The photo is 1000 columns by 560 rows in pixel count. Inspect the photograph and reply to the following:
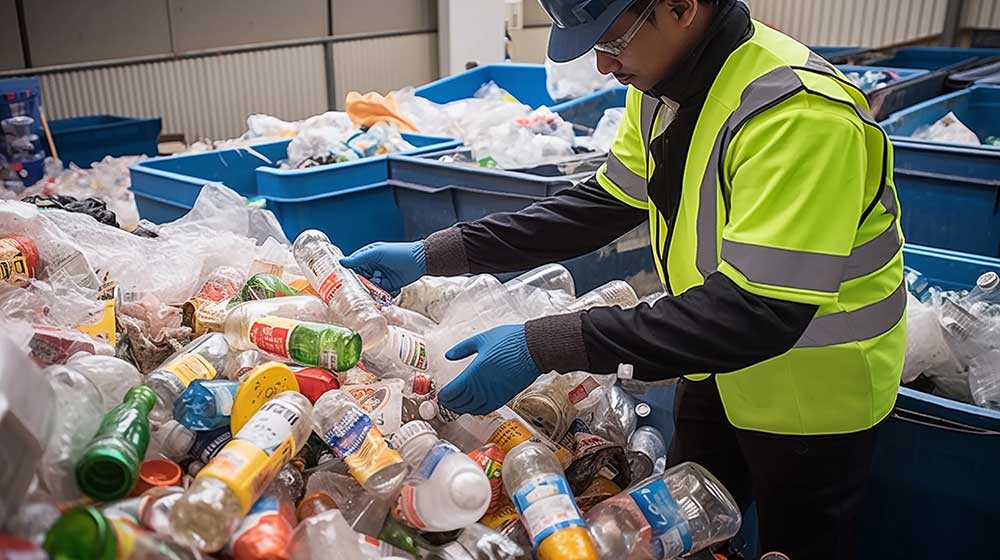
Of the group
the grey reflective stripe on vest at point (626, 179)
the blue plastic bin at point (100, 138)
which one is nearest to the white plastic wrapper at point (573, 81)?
the blue plastic bin at point (100, 138)

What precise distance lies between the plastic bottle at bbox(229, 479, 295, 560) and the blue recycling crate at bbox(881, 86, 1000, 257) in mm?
2425

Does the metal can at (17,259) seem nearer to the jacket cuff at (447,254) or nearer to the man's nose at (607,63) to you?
the jacket cuff at (447,254)

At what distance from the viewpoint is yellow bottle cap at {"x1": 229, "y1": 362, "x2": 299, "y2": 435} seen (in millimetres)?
1105

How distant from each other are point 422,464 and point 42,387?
0.48 meters

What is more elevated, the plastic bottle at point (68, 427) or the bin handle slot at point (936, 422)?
the plastic bottle at point (68, 427)

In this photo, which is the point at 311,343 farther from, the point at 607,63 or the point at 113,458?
the point at 607,63

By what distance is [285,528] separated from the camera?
96 cm

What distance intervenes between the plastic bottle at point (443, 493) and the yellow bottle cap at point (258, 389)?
0.22 metres

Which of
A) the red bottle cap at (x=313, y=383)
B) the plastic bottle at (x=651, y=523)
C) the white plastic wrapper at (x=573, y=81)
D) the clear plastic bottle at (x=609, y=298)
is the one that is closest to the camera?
the plastic bottle at (x=651, y=523)

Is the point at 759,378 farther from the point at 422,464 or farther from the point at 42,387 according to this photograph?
the point at 42,387

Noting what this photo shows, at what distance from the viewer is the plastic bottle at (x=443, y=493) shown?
3.38 ft

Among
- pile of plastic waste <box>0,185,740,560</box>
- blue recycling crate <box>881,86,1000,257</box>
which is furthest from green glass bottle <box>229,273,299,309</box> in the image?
blue recycling crate <box>881,86,1000,257</box>

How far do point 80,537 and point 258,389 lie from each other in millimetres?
415

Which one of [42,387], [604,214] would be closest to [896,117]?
[604,214]
